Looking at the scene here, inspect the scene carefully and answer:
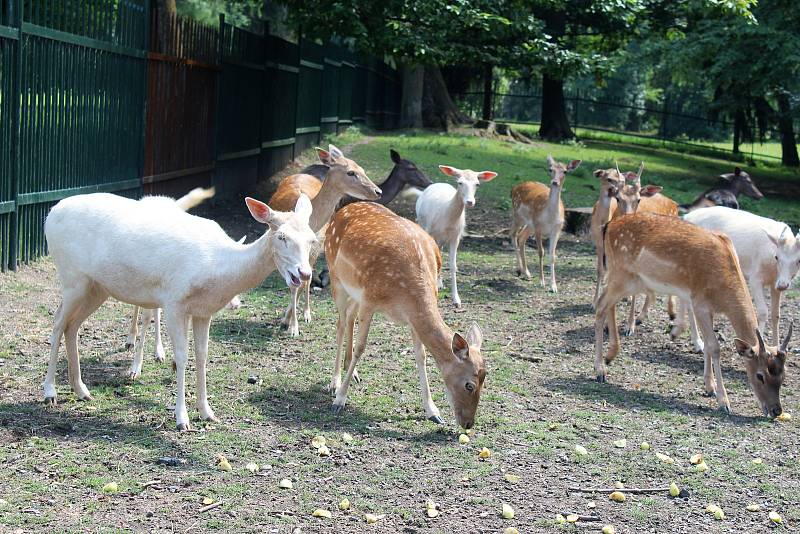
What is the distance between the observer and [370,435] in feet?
20.3

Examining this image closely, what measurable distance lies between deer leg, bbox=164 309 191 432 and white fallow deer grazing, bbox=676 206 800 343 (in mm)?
5262

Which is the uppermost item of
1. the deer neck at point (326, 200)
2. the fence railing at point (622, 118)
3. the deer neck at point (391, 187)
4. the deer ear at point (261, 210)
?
the fence railing at point (622, 118)

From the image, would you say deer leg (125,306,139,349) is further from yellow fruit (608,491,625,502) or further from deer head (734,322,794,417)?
deer head (734,322,794,417)

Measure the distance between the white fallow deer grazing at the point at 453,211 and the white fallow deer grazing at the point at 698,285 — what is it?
2.27 meters

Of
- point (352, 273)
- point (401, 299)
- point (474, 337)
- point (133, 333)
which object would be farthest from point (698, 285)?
point (133, 333)

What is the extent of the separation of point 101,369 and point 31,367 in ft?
1.54

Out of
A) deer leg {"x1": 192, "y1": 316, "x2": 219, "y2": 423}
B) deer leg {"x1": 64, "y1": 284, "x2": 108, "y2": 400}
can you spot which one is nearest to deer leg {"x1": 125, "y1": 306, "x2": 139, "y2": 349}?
deer leg {"x1": 64, "y1": 284, "x2": 108, "y2": 400}

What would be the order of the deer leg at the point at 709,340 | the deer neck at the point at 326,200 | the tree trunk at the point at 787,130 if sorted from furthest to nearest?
the tree trunk at the point at 787,130 → the deer neck at the point at 326,200 → the deer leg at the point at 709,340

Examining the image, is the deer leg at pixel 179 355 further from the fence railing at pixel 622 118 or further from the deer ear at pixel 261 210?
the fence railing at pixel 622 118

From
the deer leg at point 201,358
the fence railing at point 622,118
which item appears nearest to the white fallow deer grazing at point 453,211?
the deer leg at point 201,358

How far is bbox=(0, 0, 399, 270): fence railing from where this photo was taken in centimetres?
922

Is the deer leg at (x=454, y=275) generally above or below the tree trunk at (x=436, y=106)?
below

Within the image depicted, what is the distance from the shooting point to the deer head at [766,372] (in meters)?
7.27

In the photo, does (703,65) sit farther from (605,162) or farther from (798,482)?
(798,482)
